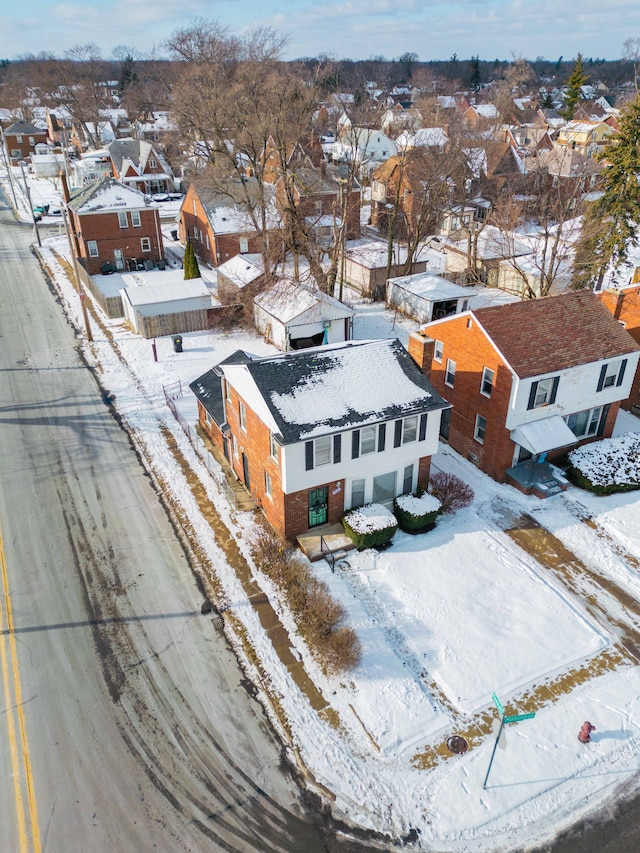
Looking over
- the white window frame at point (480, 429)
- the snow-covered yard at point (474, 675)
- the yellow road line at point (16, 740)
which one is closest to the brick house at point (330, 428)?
the snow-covered yard at point (474, 675)

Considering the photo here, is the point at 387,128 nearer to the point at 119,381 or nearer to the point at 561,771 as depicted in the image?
the point at 119,381

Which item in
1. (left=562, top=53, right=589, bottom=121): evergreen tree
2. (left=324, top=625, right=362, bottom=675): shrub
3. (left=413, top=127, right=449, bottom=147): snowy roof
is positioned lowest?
(left=324, top=625, right=362, bottom=675): shrub

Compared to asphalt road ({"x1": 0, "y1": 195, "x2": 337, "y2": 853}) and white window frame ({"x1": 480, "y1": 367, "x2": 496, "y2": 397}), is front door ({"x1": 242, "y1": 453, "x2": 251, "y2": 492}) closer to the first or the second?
asphalt road ({"x1": 0, "y1": 195, "x2": 337, "y2": 853})

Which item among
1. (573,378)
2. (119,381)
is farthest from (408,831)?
(119,381)

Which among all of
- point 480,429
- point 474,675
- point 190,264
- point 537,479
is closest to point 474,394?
point 480,429

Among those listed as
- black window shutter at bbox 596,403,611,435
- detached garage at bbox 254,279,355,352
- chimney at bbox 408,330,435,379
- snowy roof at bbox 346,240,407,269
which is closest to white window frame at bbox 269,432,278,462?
chimney at bbox 408,330,435,379

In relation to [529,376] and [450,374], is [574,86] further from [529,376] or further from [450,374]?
[529,376]

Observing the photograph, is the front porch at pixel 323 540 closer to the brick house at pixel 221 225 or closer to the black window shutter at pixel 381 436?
the black window shutter at pixel 381 436
